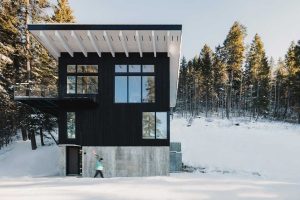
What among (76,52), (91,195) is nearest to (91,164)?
(76,52)

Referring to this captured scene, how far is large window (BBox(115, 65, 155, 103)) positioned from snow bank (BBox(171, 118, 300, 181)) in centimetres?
834

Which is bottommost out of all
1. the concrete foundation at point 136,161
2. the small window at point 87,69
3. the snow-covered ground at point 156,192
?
the concrete foundation at point 136,161

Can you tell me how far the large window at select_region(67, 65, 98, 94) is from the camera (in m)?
23.5

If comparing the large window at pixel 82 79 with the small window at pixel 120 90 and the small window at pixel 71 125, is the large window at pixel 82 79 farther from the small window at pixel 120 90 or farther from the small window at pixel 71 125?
the small window at pixel 71 125

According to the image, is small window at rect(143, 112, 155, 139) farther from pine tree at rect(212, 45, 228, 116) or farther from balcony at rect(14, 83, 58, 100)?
pine tree at rect(212, 45, 228, 116)

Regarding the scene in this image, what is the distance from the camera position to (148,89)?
23.5m

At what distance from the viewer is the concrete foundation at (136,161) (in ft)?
75.5

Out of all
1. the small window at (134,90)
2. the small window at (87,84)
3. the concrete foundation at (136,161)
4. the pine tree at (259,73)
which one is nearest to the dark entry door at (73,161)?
the concrete foundation at (136,161)

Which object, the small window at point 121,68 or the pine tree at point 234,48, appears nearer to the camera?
the small window at point 121,68

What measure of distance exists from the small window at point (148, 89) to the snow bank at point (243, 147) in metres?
7.94

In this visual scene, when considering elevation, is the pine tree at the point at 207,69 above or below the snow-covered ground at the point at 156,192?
above

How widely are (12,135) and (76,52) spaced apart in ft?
70.2

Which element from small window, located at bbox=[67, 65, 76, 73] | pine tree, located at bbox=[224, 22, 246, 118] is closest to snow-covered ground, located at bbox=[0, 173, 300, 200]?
small window, located at bbox=[67, 65, 76, 73]

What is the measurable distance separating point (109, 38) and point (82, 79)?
3.83 meters
